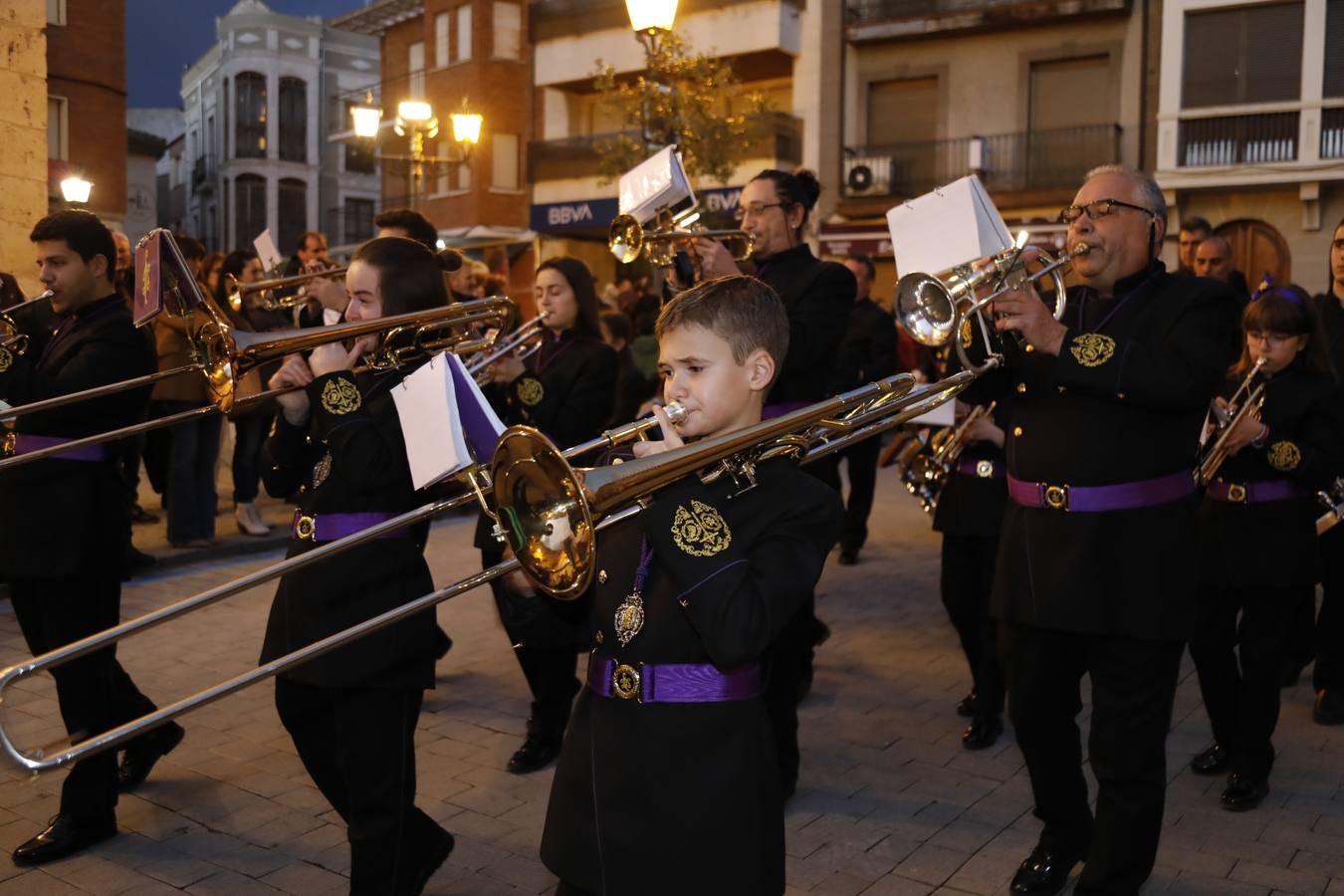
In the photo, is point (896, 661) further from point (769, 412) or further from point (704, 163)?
point (704, 163)

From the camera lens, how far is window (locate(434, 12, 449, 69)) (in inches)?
1159

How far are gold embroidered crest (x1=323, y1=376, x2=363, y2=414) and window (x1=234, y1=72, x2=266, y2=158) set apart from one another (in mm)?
45397

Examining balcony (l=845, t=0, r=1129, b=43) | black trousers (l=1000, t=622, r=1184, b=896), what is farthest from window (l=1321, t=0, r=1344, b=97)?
black trousers (l=1000, t=622, r=1184, b=896)

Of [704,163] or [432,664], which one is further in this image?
[704,163]

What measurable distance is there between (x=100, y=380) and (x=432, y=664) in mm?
1627

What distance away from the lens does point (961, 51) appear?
22.3 metres

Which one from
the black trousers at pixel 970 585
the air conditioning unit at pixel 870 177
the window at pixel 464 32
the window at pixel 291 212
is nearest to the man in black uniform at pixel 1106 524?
the black trousers at pixel 970 585

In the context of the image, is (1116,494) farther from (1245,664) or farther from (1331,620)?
(1331,620)

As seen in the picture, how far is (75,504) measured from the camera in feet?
13.8

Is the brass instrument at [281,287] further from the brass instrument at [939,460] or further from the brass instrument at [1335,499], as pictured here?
the brass instrument at [1335,499]

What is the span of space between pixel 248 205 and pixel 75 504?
45.1 metres

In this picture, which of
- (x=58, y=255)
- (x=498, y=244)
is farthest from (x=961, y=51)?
(x=58, y=255)

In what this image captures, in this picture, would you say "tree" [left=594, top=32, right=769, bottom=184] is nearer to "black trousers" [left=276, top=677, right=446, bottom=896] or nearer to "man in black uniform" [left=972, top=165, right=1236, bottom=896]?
"man in black uniform" [left=972, top=165, right=1236, bottom=896]

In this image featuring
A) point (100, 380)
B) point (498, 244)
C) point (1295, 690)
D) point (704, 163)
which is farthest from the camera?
point (498, 244)
